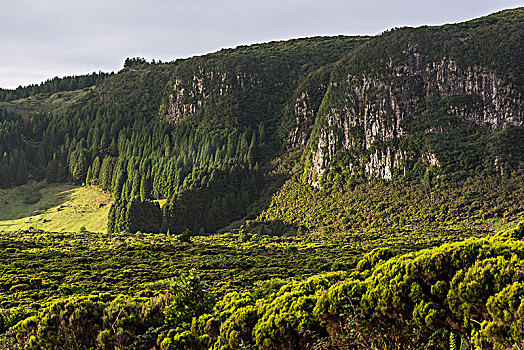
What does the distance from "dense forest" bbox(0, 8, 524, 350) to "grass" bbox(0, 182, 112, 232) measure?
19.2 ft

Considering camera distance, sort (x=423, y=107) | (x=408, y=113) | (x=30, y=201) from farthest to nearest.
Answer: (x=30, y=201) → (x=408, y=113) → (x=423, y=107)

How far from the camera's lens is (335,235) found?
141 metres

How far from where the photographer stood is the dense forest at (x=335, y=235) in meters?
→ 21.4

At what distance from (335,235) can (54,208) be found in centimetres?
9359

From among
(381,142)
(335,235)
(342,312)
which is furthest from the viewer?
(381,142)

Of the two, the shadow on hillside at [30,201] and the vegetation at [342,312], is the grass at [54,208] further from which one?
the vegetation at [342,312]

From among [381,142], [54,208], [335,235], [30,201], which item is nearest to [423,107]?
[381,142]

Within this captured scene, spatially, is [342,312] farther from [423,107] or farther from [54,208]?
[54,208]

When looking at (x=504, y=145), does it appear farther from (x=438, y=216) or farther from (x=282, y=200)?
(x=282, y=200)

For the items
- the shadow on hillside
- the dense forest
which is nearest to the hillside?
the dense forest

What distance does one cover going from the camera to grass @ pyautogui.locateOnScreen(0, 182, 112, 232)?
16012 cm

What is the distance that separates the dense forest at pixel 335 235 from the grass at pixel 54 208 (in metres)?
5.86

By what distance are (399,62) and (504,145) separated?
4672cm

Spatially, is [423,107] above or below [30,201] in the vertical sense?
above
